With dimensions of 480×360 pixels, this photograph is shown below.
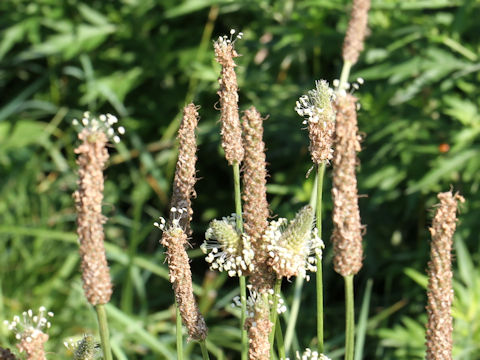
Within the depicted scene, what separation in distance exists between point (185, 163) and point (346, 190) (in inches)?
10.8

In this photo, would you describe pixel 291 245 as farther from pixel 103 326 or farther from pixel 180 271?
pixel 103 326

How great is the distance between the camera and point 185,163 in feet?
3.76

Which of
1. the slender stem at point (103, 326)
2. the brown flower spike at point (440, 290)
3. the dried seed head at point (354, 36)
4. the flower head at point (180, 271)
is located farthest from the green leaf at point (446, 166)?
the slender stem at point (103, 326)

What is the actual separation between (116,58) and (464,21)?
181cm

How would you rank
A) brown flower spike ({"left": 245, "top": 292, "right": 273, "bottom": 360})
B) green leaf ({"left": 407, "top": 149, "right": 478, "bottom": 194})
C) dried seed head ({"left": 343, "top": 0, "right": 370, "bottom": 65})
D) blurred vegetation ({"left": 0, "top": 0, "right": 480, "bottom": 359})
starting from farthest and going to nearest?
blurred vegetation ({"left": 0, "top": 0, "right": 480, "bottom": 359}) < green leaf ({"left": 407, "top": 149, "right": 478, "bottom": 194}) < dried seed head ({"left": 343, "top": 0, "right": 370, "bottom": 65}) < brown flower spike ({"left": 245, "top": 292, "right": 273, "bottom": 360})

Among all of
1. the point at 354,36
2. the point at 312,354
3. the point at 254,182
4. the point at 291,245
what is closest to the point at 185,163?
the point at 254,182

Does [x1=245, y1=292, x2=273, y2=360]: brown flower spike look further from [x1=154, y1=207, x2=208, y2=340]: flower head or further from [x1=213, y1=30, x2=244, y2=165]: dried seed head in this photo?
[x1=213, y1=30, x2=244, y2=165]: dried seed head

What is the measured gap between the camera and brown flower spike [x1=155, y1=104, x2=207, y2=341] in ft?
3.58

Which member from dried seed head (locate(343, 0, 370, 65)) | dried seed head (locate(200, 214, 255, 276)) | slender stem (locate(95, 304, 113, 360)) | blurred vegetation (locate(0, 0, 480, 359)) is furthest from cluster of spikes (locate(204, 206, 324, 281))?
blurred vegetation (locate(0, 0, 480, 359))

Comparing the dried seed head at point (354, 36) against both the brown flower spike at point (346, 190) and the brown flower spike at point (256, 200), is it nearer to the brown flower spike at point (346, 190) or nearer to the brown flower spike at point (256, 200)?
the brown flower spike at point (256, 200)

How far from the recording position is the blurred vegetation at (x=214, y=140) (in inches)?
107

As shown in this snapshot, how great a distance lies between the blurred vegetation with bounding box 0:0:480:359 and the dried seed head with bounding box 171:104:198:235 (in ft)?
3.73

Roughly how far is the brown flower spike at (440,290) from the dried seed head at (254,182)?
0.85 feet

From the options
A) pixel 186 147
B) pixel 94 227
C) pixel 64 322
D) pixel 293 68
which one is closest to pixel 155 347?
pixel 64 322
